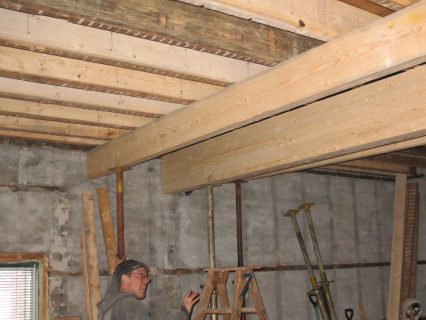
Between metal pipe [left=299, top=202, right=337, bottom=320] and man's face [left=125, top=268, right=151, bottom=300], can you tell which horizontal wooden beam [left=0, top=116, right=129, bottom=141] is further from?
metal pipe [left=299, top=202, right=337, bottom=320]

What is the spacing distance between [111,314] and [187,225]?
2615 mm

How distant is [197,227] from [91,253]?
4.96 ft

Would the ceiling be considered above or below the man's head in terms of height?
above

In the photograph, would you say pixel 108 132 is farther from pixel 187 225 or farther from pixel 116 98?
pixel 187 225

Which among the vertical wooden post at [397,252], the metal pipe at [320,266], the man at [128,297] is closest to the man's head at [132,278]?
the man at [128,297]

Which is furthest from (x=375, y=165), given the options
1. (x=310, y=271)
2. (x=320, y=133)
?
(x=320, y=133)

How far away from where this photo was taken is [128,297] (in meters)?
3.97

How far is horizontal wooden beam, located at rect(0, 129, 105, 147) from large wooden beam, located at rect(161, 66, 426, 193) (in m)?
1.15

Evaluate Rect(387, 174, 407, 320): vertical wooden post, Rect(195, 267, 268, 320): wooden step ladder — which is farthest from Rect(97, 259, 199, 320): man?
Rect(387, 174, 407, 320): vertical wooden post

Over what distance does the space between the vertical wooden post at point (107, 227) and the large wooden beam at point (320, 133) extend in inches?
37.2

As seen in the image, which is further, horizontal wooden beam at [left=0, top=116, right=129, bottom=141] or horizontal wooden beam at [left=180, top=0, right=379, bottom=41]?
horizontal wooden beam at [left=0, top=116, right=129, bottom=141]

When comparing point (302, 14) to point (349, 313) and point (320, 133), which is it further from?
point (349, 313)

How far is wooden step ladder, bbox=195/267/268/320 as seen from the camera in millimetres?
5316

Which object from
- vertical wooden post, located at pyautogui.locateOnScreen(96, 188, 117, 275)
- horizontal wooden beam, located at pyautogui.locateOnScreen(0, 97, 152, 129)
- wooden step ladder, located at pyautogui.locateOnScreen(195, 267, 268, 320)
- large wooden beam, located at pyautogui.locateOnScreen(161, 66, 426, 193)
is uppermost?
horizontal wooden beam, located at pyautogui.locateOnScreen(0, 97, 152, 129)
